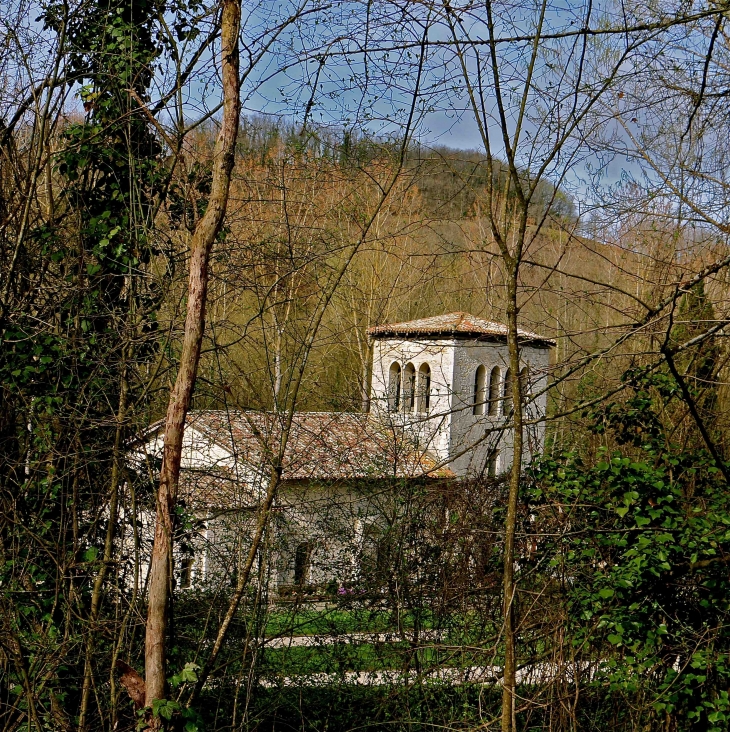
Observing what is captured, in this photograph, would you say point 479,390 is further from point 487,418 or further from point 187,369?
point 187,369

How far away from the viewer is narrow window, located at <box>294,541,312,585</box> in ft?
21.5

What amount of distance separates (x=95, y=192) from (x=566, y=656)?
13.9ft

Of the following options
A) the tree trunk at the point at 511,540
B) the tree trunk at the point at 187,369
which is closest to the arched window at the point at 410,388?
the tree trunk at the point at 187,369

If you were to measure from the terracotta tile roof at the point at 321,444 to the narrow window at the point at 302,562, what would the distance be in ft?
2.00

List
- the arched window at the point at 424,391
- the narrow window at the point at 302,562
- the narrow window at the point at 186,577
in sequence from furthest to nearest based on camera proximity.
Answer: the narrow window at the point at 302,562 → the narrow window at the point at 186,577 → the arched window at the point at 424,391

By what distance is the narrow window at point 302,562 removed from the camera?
6551 mm

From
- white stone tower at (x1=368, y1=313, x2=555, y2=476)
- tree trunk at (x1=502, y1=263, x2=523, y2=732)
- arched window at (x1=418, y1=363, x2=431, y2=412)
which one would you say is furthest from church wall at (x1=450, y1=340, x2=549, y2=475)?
tree trunk at (x1=502, y1=263, x2=523, y2=732)

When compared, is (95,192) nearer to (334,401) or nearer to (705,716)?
(334,401)

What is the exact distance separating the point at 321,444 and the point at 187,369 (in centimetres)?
310

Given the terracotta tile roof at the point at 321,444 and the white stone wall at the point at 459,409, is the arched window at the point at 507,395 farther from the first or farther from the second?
the terracotta tile roof at the point at 321,444

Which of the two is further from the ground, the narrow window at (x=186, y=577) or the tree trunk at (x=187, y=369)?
the tree trunk at (x=187, y=369)

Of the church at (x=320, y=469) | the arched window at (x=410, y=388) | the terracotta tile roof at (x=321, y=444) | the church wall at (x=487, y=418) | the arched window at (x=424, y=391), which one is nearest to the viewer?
the church wall at (x=487, y=418)

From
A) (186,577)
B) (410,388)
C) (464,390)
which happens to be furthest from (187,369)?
(410,388)

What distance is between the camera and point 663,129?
17.3 feet
